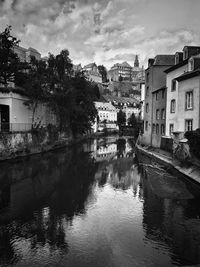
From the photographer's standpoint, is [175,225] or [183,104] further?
[183,104]

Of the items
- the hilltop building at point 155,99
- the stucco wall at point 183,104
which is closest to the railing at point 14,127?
the hilltop building at point 155,99

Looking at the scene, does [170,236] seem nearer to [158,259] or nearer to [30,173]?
[158,259]

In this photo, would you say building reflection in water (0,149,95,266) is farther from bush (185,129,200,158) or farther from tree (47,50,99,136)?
tree (47,50,99,136)

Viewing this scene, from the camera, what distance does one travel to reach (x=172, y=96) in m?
30.5

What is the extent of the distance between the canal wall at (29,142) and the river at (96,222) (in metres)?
6.48

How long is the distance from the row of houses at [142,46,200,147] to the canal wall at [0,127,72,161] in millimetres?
13815

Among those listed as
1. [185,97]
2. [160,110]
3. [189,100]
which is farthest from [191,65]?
[160,110]

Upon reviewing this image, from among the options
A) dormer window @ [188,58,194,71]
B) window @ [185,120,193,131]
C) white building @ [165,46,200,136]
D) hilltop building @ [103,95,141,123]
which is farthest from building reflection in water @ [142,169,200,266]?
hilltop building @ [103,95,141,123]

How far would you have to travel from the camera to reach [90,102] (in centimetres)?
5044

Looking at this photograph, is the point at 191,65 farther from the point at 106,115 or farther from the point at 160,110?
the point at 106,115

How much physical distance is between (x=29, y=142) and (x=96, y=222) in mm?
21868

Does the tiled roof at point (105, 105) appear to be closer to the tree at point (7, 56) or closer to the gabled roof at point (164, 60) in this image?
the gabled roof at point (164, 60)

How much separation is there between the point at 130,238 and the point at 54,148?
2968cm

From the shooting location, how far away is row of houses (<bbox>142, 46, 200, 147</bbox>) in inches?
971
